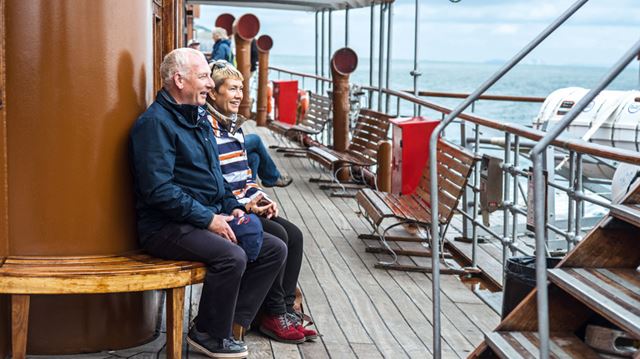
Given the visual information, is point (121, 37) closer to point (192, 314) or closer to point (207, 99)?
point (207, 99)

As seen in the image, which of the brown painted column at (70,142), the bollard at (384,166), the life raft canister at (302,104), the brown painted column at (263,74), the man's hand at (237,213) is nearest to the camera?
the brown painted column at (70,142)

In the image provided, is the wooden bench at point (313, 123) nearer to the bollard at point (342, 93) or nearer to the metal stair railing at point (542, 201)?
the bollard at point (342, 93)

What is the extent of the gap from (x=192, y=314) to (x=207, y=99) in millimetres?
1029

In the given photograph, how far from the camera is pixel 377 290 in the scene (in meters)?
5.21

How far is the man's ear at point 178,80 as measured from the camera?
3.71 metres

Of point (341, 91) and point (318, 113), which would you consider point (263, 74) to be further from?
point (341, 91)

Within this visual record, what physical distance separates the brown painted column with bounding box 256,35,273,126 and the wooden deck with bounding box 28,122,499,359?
19.1ft

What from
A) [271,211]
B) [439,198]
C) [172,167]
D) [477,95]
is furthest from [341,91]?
[477,95]

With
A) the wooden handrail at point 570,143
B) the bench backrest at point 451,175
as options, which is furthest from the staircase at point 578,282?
the bench backrest at point 451,175

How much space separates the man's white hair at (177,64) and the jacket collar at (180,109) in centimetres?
6

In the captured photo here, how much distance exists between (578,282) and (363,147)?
5.55 m

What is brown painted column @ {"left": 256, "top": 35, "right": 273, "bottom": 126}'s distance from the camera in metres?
12.5

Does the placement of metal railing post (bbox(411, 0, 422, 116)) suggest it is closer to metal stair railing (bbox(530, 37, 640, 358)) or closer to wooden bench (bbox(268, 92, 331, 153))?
wooden bench (bbox(268, 92, 331, 153))

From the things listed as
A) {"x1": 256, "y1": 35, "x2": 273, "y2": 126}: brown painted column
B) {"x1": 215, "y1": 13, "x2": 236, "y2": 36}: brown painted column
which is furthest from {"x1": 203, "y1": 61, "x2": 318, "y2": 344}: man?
{"x1": 215, "y1": 13, "x2": 236, "y2": 36}: brown painted column
